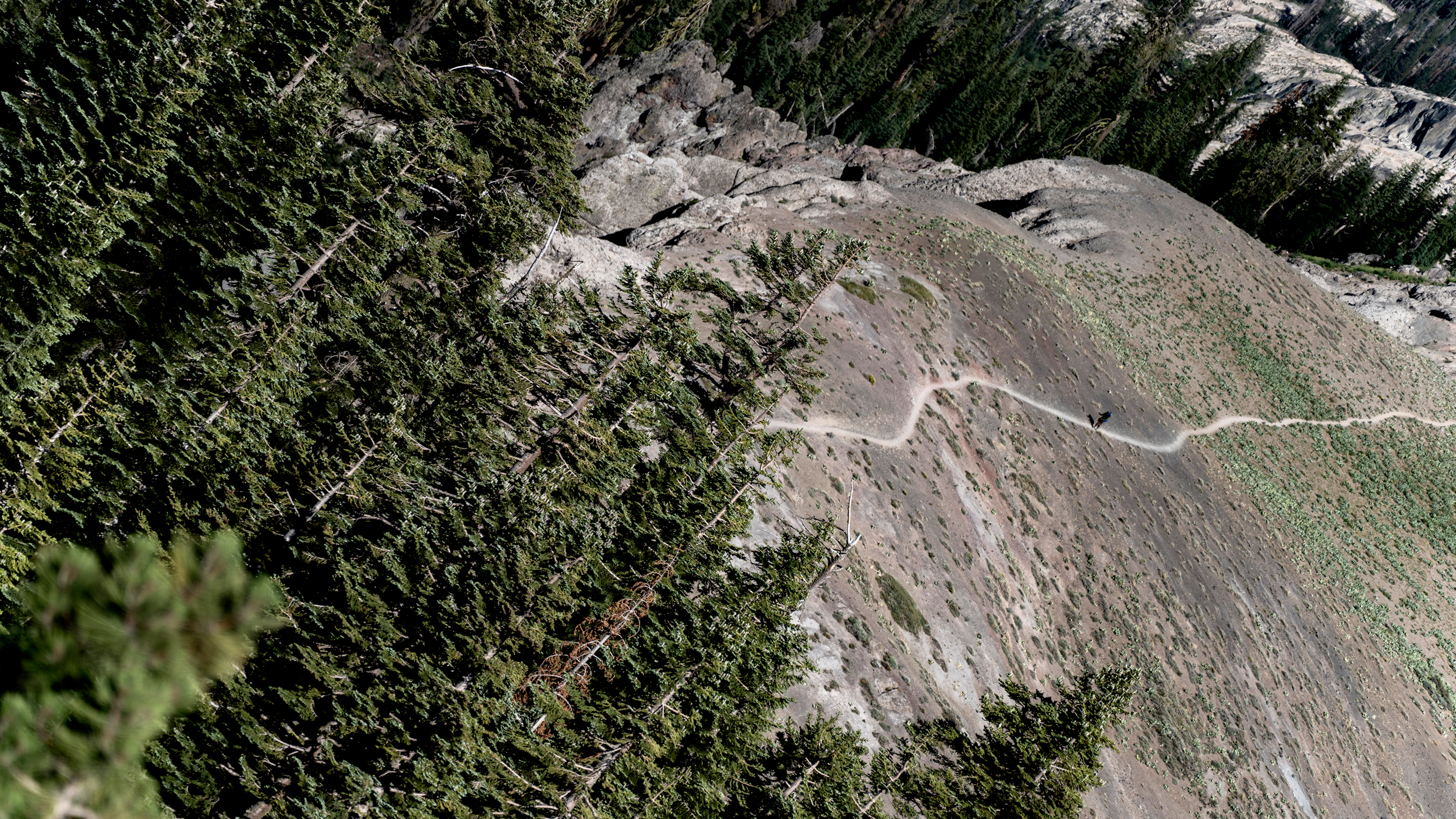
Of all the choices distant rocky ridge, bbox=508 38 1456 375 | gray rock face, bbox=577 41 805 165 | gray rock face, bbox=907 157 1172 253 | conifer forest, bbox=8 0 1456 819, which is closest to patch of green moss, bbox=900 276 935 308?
distant rocky ridge, bbox=508 38 1456 375

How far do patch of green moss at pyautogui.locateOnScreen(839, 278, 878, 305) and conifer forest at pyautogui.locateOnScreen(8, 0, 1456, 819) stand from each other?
2231 cm

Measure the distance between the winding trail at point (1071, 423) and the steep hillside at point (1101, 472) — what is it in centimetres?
29

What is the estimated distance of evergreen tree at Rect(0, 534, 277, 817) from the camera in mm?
2928

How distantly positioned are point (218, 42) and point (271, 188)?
13.0 feet

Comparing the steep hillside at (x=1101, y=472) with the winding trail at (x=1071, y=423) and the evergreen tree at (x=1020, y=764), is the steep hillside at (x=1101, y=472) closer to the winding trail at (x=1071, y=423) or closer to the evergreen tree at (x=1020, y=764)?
the winding trail at (x=1071, y=423)

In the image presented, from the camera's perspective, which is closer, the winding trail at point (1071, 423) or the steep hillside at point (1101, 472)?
the steep hillside at point (1101, 472)

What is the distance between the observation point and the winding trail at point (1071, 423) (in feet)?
135

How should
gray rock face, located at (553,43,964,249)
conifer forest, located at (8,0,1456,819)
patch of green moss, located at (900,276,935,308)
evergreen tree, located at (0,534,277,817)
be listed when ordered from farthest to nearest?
gray rock face, located at (553,43,964,249)
patch of green moss, located at (900,276,935,308)
conifer forest, located at (8,0,1456,819)
evergreen tree, located at (0,534,277,817)

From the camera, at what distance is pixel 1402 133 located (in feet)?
632

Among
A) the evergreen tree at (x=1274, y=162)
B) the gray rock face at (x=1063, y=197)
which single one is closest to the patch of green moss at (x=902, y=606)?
the gray rock face at (x=1063, y=197)

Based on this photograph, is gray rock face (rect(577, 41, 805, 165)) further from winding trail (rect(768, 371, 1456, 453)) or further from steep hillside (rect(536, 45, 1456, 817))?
winding trail (rect(768, 371, 1456, 453))

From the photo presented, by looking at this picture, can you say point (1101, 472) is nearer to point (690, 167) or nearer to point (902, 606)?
point (902, 606)

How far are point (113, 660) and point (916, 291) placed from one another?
59.0 m

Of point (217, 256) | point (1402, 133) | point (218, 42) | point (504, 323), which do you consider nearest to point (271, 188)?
point (217, 256)
